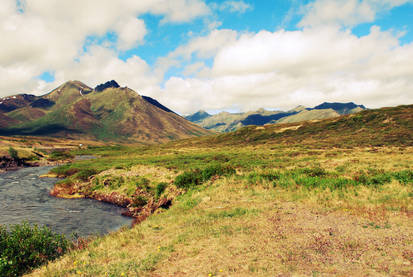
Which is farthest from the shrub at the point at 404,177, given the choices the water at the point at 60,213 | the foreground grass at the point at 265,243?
the water at the point at 60,213

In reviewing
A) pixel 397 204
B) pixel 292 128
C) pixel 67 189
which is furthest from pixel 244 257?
pixel 292 128

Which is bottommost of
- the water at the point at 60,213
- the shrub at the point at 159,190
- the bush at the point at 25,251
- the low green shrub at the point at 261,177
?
the water at the point at 60,213

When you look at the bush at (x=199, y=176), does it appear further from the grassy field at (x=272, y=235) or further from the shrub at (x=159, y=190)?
the shrub at (x=159, y=190)

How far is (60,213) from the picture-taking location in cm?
2819

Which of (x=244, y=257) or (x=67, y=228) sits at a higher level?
(x=244, y=257)

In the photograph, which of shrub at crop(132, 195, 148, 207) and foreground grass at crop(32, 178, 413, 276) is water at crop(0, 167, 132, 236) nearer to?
shrub at crop(132, 195, 148, 207)

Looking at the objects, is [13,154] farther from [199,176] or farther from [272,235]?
[272,235]

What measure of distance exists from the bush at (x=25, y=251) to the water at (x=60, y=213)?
10065 millimetres

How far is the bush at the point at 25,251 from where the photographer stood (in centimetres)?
1045

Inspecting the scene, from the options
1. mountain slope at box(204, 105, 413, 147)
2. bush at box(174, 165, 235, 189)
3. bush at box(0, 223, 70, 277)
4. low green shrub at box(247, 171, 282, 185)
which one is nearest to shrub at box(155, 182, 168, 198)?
bush at box(174, 165, 235, 189)

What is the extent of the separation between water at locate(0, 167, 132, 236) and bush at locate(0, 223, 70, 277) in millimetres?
10065

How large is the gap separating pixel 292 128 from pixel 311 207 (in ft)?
365

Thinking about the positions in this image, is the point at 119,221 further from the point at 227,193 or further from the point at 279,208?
the point at 279,208

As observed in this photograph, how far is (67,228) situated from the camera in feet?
76.4
